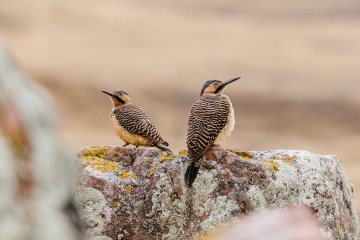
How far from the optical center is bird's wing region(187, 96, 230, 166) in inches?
355

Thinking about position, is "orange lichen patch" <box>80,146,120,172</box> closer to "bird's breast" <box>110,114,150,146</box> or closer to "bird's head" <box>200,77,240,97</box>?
"bird's breast" <box>110,114,150,146</box>

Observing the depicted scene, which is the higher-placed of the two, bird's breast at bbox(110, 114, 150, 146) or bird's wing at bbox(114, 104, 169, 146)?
bird's wing at bbox(114, 104, 169, 146)

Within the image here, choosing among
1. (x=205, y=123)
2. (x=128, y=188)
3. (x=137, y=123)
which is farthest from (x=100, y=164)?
(x=137, y=123)

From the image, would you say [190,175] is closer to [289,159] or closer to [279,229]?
[289,159]

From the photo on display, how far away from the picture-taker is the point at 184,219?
8297 millimetres

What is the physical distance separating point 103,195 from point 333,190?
2.45m

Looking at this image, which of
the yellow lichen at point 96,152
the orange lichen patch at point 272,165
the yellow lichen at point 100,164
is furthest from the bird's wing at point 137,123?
the orange lichen patch at point 272,165

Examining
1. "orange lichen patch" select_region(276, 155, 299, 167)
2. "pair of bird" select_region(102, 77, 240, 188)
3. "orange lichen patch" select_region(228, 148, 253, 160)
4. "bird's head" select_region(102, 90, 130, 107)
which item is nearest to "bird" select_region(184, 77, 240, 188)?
"pair of bird" select_region(102, 77, 240, 188)

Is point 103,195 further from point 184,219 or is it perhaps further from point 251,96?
point 251,96

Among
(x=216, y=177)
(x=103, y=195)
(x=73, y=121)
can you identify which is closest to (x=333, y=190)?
(x=216, y=177)

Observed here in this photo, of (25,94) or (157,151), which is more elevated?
(157,151)

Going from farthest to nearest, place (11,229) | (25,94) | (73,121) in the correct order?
(73,121)
(25,94)
(11,229)

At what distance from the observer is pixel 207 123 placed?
32.0ft

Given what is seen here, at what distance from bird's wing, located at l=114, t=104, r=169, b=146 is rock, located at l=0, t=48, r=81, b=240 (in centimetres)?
736
